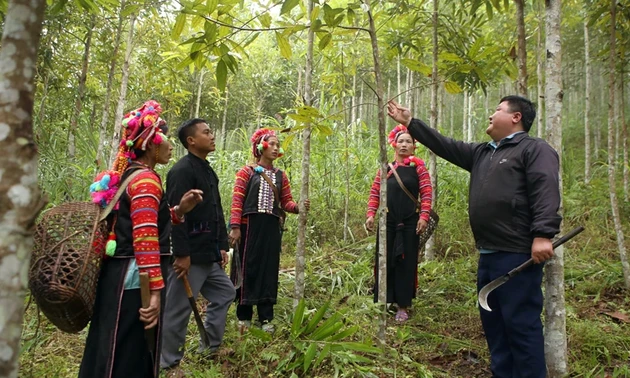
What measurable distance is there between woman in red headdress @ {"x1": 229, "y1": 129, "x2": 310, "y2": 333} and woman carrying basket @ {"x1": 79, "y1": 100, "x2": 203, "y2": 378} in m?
1.44

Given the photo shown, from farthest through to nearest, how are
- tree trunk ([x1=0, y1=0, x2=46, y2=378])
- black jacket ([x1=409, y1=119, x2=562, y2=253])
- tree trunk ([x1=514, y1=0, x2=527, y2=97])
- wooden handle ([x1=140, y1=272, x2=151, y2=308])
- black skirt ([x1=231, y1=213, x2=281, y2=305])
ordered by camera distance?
black skirt ([x1=231, y1=213, x2=281, y2=305])
tree trunk ([x1=514, y1=0, x2=527, y2=97])
black jacket ([x1=409, y1=119, x2=562, y2=253])
wooden handle ([x1=140, y1=272, x2=151, y2=308])
tree trunk ([x1=0, y1=0, x2=46, y2=378])

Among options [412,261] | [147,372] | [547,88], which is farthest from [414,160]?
[147,372]

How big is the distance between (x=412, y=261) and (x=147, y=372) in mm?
2552

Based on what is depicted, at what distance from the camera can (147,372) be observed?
2.08 m

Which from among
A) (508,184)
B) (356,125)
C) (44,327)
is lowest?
(44,327)

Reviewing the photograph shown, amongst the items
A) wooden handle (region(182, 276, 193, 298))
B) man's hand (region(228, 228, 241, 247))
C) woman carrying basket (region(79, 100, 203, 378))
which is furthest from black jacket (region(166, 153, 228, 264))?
woman carrying basket (region(79, 100, 203, 378))

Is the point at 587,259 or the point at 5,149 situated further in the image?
the point at 587,259

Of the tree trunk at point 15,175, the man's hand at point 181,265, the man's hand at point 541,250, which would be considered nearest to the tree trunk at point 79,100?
the man's hand at point 181,265

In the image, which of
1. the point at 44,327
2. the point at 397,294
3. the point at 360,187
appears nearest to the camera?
the point at 44,327

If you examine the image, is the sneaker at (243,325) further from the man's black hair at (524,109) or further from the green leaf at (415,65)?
the man's black hair at (524,109)

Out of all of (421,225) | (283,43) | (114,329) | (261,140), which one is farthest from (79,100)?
(421,225)

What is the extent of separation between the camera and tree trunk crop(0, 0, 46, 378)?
2.90ft

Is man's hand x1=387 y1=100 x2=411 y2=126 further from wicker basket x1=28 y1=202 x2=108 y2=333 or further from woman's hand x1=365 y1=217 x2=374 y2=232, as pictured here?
wicker basket x1=28 y1=202 x2=108 y2=333

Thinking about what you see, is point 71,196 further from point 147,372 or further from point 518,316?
point 518,316
